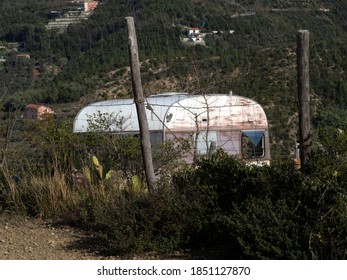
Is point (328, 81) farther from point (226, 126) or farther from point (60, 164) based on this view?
point (60, 164)

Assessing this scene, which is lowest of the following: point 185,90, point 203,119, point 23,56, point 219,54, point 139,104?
point 23,56

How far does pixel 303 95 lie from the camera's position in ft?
23.4

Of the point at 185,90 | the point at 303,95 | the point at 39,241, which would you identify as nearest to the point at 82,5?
the point at 185,90

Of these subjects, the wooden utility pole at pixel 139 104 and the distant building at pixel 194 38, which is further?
the distant building at pixel 194 38

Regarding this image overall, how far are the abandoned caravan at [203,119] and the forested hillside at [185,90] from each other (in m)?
0.50

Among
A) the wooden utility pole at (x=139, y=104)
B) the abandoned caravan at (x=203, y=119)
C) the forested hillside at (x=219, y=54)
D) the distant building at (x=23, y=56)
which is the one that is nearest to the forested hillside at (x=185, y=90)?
the forested hillside at (x=219, y=54)

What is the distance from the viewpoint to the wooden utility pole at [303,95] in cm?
706

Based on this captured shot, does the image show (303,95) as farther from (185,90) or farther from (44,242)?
(185,90)

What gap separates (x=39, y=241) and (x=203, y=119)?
6.80 metres

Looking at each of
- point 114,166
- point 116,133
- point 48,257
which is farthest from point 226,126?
point 48,257

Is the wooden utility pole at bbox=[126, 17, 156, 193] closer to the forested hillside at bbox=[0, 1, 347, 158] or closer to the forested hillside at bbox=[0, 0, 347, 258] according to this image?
the forested hillside at bbox=[0, 0, 347, 258]

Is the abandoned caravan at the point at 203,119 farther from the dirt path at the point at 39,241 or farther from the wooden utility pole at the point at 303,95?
the wooden utility pole at the point at 303,95

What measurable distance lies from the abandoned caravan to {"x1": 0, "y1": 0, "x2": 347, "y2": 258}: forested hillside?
1.63ft

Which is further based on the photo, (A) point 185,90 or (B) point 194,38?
(B) point 194,38
